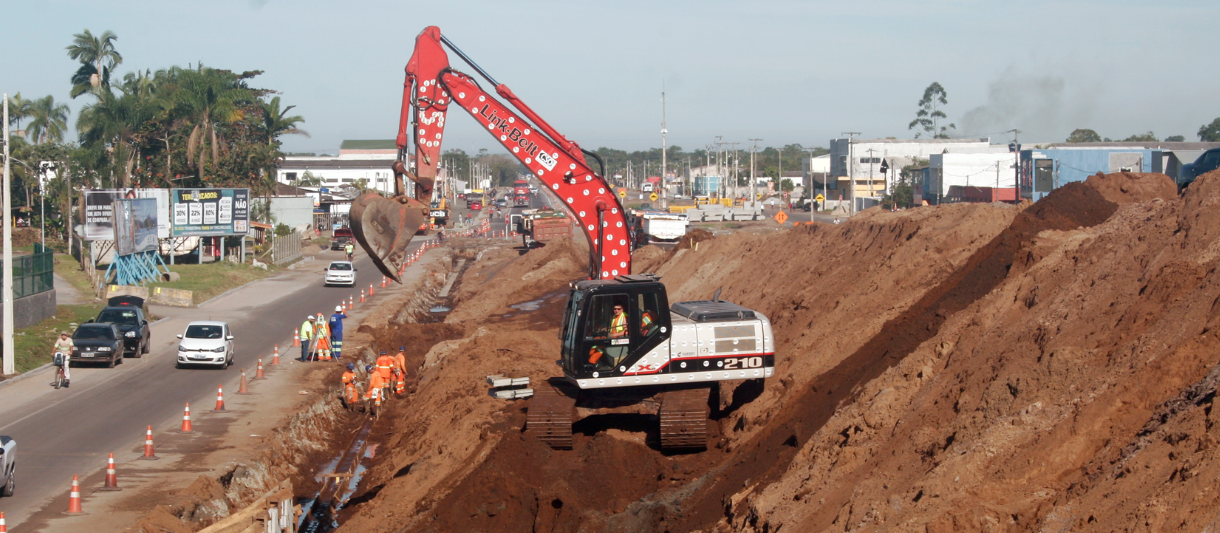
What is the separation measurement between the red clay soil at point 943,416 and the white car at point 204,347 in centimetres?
805

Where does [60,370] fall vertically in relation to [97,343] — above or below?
below

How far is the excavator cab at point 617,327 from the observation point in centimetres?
1608

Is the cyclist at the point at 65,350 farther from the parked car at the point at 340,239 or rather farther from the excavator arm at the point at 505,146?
the parked car at the point at 340,239

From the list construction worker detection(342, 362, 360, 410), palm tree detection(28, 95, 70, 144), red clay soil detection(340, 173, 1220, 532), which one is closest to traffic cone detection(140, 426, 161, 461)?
red clay soil detection(340, 173, 1220, 532)

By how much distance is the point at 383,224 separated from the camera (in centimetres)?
1725

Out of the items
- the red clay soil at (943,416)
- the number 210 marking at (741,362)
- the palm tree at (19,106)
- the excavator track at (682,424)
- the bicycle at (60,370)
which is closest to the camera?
the red clay soil at (943,416)

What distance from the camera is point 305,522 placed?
16.5m

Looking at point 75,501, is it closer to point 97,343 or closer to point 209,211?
point 97,343

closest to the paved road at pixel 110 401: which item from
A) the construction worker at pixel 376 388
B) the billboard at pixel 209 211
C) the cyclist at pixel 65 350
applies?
the cyclist at pixel 65 350

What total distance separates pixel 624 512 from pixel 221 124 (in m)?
66.6

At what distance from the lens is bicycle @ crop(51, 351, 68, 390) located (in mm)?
25078

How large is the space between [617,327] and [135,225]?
A: 35.6 m

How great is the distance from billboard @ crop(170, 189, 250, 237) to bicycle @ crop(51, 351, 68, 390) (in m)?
27.8

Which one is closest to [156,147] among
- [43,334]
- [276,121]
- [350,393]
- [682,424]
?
[276,121]
